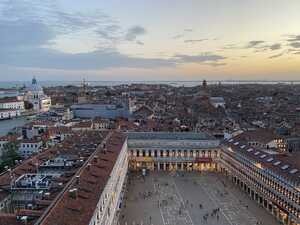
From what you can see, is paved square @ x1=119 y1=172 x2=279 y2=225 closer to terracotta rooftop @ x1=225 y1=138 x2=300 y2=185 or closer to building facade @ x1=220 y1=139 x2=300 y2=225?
building facade @ x1=220 y1=139 x2=300 y2=225

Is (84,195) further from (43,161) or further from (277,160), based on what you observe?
(277,160)

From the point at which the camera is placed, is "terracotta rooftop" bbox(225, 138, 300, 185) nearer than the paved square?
Yes

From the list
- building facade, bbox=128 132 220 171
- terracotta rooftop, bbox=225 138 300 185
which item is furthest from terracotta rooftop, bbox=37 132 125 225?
building facade, bbox=128 132 220 171

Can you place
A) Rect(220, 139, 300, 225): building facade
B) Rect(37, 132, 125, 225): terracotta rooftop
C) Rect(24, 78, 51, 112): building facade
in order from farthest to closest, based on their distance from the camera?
Rect(24, 78, 51, 112): building facade
Rect(220, 139, 300, 225): building facade
Rect(37, 132, 125, 225): terracotta rooftop

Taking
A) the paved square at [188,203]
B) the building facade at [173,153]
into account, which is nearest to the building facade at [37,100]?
the building facade at [173,153]

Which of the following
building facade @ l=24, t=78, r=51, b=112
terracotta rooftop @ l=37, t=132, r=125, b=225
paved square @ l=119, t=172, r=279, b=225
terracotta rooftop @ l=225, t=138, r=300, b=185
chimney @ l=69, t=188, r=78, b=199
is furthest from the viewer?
building facade @ l=24, t=78, r=51, b=112

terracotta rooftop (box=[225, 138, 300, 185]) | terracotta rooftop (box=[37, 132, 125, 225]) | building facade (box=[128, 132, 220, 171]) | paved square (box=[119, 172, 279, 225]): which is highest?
terracotta rooftop (box=[37, 132, 125, 225])

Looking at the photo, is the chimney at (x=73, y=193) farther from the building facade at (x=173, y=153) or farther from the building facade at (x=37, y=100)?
the building facade at (x=37, y=100)

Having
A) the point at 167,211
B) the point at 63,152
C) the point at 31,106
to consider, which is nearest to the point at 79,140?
the point at 63,152

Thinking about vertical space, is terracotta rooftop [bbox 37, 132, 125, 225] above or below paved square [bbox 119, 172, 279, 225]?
above
